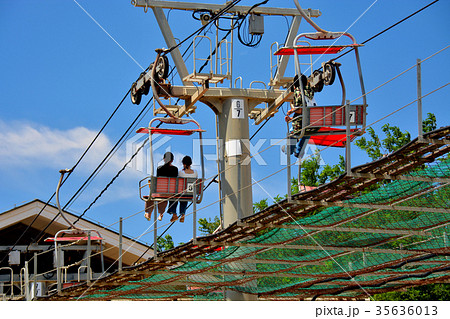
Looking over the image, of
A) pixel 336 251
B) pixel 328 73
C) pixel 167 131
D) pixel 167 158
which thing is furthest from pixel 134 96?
pixel 336 251

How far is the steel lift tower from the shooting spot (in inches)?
738

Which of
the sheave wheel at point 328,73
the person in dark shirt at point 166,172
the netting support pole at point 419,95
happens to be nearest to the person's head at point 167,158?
the person in dark shirt at point 166,172

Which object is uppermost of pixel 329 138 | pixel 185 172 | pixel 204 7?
pixel 204 7

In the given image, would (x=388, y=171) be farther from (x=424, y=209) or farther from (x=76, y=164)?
(x=76, y=164)

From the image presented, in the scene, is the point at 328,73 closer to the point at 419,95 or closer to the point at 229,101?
the point at 229,101

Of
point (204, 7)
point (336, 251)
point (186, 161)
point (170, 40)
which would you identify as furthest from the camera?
point (204, 7)

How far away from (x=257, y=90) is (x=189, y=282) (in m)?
4.72

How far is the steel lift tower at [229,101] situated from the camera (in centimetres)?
1875

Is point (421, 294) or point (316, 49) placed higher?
point (316, 49)

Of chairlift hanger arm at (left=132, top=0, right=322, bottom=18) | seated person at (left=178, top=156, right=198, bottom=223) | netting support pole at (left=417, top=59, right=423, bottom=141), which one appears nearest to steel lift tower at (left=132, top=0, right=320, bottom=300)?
chairlift hanger arm at (left=132, top=0, right=322, bottom=18)

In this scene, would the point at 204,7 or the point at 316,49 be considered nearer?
the point at 316,49

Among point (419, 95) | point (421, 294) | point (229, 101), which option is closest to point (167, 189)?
point (229, 101)

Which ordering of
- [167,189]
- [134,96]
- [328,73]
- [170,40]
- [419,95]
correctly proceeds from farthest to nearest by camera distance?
[134,96] < [170,40] < [167,189] < [328,73] < [419,95]

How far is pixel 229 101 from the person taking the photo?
1936 cm
